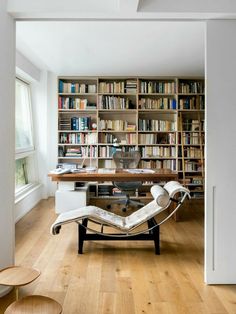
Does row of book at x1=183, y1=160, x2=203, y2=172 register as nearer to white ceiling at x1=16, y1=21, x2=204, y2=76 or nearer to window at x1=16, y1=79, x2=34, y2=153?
white ceiling at x1=16, y1=21, x2=204, y2=76

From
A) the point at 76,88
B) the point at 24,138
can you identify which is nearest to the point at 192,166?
the point at 76,88

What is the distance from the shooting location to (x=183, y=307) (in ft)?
7.99

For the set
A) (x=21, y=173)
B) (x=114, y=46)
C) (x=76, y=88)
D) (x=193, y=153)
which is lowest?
(x=21, y=173)

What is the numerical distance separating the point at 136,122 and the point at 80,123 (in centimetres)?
114

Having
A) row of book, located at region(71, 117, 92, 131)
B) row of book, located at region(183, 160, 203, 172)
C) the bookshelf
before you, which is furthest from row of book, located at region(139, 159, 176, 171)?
row of book, located at region(71, 117, 92, 131)

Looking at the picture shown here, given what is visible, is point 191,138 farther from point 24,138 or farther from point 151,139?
point 24,138

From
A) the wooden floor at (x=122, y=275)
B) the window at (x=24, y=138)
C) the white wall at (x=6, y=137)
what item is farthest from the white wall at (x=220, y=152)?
the window at (x=24, y=138)

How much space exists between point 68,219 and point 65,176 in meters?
1.46

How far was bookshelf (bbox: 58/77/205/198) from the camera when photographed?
22.3 ft

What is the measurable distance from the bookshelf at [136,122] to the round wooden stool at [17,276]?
4689mm

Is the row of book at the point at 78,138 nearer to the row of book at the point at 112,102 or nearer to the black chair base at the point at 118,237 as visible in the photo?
the row of book at the point at 112,102

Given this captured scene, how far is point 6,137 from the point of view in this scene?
8.71 feet

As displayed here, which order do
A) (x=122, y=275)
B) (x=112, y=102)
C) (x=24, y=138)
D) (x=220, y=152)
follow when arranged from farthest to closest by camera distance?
(x=112, y=102)
(x=24, y=138)
(x=122, y=275)
(x=220, y=152)

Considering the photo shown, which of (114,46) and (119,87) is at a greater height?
(114,46)
